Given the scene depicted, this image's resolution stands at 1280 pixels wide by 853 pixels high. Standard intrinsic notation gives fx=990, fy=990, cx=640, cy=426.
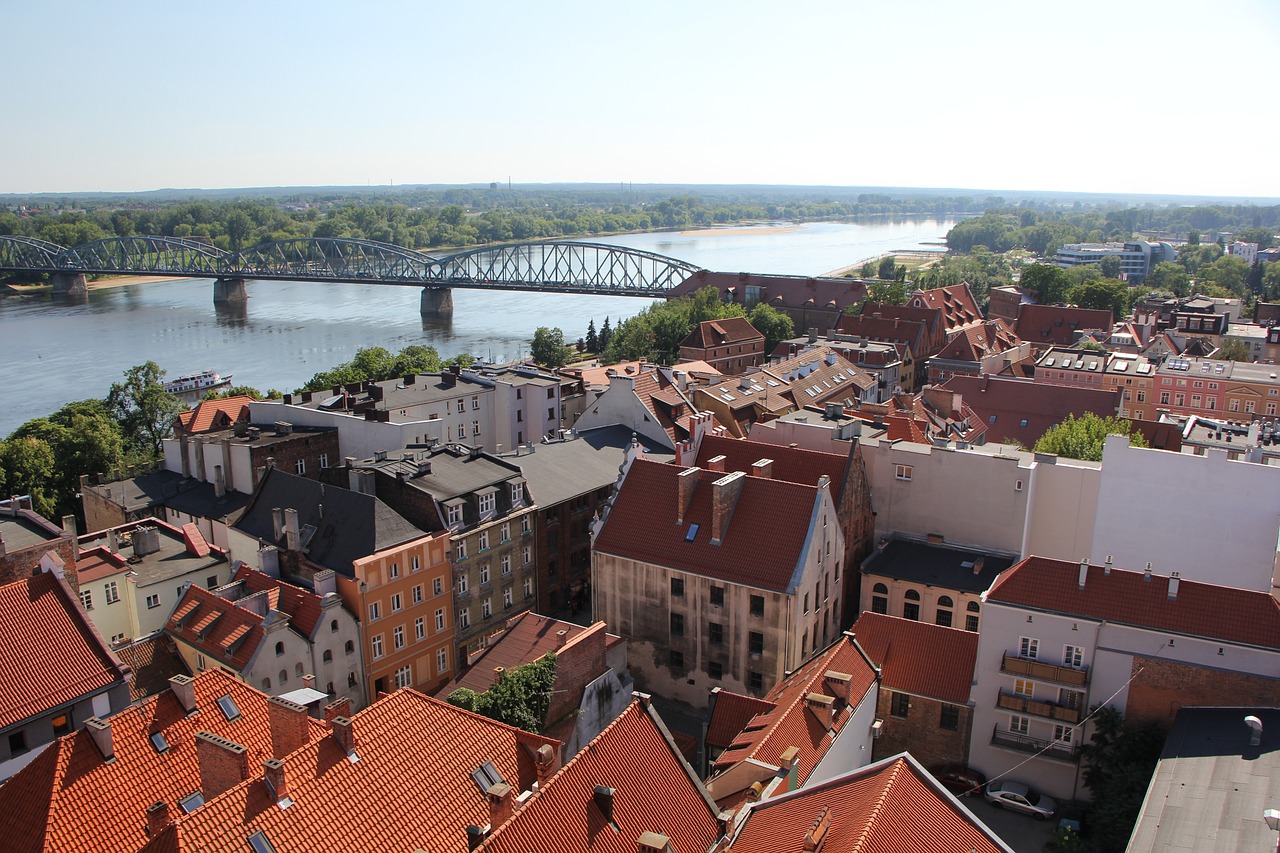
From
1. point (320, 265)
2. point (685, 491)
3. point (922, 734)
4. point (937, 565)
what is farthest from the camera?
point (320, 265)

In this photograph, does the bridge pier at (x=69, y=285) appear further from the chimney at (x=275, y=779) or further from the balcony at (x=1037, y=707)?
the balcony at (x=1037, y=707)

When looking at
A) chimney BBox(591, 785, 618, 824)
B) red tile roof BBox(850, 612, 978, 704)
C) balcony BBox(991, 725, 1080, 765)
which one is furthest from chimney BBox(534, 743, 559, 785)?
balcony BBox(991, 725, 1080, 765)

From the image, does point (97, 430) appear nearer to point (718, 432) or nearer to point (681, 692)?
point (718, 432)

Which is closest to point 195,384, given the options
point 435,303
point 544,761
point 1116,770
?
point 435,303

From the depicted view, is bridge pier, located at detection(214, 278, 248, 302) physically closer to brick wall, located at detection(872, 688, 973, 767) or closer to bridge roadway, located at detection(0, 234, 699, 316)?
bridge roadway, located at detection(0, 234, 699, 316)

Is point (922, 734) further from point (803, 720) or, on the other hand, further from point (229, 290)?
point (229, 290)

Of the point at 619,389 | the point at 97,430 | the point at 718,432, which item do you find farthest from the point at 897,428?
the point at 97,430
